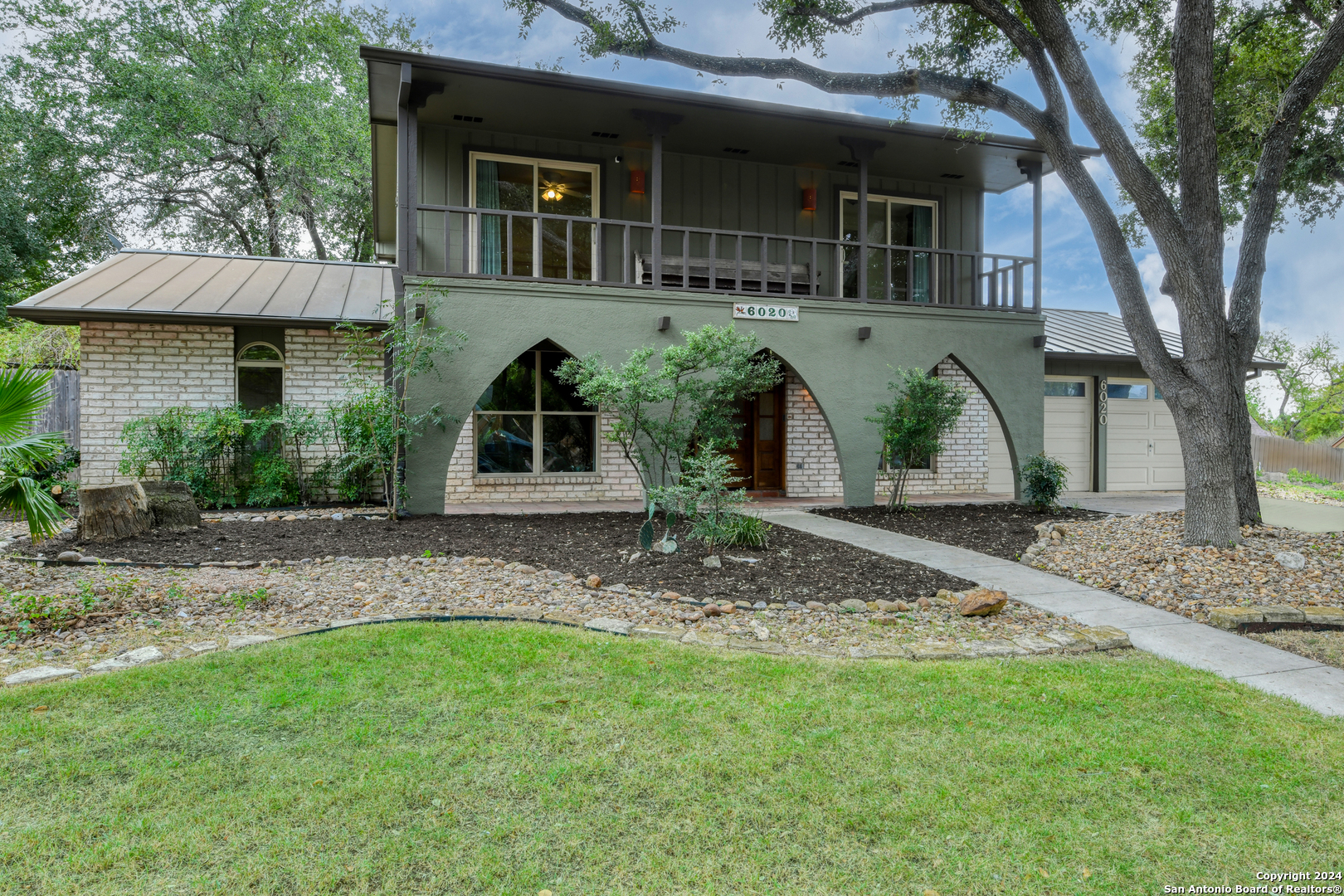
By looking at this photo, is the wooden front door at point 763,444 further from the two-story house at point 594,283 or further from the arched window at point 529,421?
the arched window at point 529,421

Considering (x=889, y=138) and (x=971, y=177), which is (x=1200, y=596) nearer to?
(x=889, y=138)

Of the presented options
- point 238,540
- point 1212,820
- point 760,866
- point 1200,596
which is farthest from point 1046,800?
point 238,540

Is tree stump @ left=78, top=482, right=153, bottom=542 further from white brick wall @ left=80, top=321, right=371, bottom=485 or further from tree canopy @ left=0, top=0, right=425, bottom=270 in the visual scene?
tree canopy @ left=0, top=0, right=425, bottom=270

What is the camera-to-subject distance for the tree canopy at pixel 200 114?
1590cm

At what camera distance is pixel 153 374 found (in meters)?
9.57

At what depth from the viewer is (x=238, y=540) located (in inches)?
273

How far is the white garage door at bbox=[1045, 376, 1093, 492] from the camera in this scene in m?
13.5

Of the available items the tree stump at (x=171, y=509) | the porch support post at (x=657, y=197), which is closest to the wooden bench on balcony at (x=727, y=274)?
the porch support post at (x=657, y=197)

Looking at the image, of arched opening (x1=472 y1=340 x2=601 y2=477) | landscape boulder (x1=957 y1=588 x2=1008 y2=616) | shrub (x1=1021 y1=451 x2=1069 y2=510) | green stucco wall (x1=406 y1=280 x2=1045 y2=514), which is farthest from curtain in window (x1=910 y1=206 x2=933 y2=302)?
landscape boulder (x1=957 y1=588 x2=1008 y2=616)

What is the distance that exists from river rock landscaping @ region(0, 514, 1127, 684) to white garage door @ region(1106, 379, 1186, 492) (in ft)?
32.5

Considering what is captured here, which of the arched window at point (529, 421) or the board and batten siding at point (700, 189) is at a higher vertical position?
the board and batten siding at point (700, 189)

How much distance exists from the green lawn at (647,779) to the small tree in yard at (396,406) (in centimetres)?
514

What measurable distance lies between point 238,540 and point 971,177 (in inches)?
469

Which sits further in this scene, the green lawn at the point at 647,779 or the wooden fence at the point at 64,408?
the wooden fence at the point at 64,408
